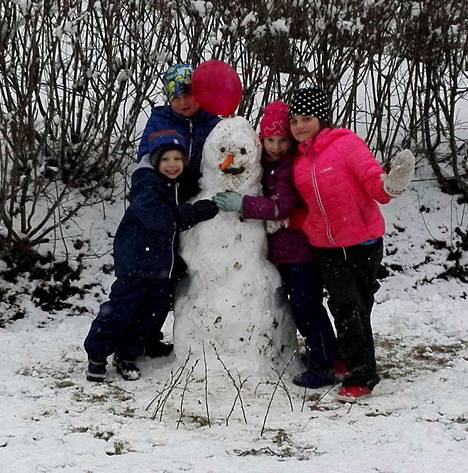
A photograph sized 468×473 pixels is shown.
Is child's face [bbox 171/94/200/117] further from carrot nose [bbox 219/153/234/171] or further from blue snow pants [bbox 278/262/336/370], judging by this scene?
blue snow pants [bbox 278/262/336/370]

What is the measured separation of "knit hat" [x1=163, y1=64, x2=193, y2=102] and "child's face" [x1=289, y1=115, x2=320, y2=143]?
0.76m

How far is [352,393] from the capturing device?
4.00 m

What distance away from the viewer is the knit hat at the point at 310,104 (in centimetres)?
411

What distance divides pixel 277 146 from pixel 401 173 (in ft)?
2.86

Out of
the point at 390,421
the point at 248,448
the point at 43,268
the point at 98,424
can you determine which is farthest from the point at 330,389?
the point at 43,268

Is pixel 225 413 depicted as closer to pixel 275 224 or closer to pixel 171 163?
Answer: pixel 275 224

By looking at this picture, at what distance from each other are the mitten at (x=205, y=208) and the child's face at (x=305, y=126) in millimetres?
628

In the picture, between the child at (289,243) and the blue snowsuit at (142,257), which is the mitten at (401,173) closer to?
the child at (289,243)

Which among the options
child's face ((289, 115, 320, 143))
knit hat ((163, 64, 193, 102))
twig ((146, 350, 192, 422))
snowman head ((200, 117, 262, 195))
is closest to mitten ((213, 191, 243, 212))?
snowman head ((200, 117, 262, 195))

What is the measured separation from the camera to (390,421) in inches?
140

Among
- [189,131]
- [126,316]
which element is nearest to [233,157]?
[189,131]

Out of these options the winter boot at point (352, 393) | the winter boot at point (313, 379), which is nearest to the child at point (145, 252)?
the winter boot at point (313, 379)

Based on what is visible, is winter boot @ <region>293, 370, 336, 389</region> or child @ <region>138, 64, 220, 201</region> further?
child @ <region>138, 64, 220, 201</region>

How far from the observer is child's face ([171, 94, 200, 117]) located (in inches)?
178
